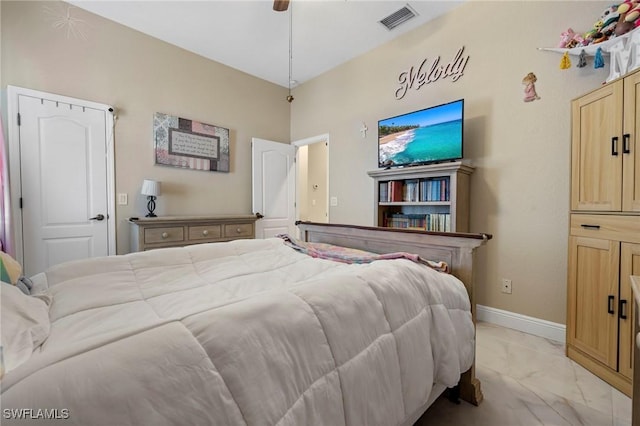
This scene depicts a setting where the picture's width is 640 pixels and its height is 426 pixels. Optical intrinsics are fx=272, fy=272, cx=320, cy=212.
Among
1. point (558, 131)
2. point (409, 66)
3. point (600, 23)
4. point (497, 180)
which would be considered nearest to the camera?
point (600, 23)

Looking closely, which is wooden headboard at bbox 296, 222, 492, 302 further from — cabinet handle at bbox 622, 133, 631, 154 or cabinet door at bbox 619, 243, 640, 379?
cabinet handle at bbox 622, 133, 631, 154

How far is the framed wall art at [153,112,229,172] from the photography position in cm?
317

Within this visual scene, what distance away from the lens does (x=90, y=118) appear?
2.72m

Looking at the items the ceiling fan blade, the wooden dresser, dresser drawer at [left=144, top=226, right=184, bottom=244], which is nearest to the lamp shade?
the wooden dresser

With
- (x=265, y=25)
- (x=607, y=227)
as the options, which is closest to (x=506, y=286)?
(x=607, y=227)

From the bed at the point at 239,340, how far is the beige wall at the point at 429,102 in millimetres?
1363

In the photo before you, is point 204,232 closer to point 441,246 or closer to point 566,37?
point 441,246

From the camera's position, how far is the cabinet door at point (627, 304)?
1.50 m

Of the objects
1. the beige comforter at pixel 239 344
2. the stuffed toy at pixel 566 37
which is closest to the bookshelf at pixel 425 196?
the stuffed toy at pixel 566 37

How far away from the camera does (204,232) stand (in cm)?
314

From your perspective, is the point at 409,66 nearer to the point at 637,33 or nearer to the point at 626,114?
the point at 637,33

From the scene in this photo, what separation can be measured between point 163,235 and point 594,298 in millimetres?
3596

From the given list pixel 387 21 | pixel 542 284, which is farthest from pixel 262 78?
pixel 542 284

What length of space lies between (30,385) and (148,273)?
979mm
